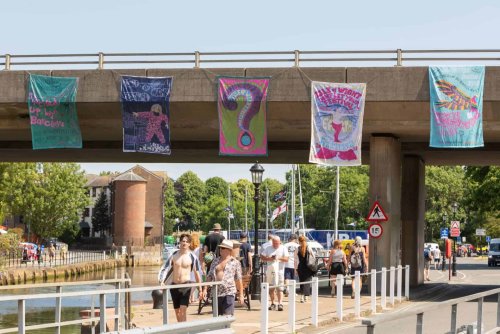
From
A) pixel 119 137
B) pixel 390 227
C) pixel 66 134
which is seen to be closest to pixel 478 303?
pixel 390 227

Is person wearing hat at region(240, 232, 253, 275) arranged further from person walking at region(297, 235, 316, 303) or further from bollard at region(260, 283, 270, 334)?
bollard at region(260, 283, 270, 334)

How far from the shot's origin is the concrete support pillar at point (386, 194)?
33.9 metres

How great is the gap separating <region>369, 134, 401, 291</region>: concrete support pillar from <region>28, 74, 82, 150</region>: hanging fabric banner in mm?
10333

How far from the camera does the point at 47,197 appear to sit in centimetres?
10131

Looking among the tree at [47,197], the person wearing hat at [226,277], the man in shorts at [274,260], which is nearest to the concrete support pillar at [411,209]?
the man in shorts at [274,260]

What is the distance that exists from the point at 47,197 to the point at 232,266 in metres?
86.0

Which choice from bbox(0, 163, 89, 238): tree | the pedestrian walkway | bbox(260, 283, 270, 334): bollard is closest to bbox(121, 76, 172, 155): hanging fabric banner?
the pedestrian walkway

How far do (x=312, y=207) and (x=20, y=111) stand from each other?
10949cm

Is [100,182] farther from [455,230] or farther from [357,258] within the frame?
[357,258]

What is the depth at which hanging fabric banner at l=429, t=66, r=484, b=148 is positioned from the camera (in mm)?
31969

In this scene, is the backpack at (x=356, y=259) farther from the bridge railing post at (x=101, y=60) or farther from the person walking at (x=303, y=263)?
the bridge railing post at (x=101, y=60)

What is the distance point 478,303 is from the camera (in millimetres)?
13992

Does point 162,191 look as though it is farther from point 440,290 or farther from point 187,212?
point 440,290

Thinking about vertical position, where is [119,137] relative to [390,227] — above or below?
above
